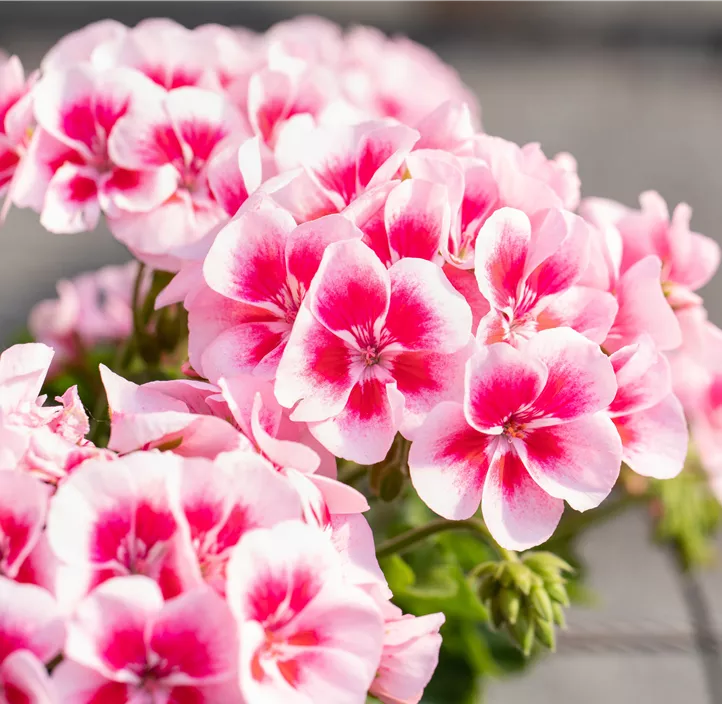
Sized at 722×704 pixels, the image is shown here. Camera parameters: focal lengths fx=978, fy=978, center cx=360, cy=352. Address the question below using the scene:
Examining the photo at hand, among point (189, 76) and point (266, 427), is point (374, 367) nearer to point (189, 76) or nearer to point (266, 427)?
point (266, 427)

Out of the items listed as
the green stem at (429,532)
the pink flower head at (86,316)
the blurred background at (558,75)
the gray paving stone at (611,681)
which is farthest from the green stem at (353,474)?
the blurred background at (558,75)

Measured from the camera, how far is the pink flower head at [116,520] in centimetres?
37

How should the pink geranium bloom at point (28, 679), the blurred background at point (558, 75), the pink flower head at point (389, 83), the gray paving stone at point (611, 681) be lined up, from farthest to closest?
the blurred background at point (558, 75) → the gray paving stone at point (611, 681) → the pink flower head at point (389, 83) → the pink geranium bloom at point (28, 679)

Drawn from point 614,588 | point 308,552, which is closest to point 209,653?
point 308,552

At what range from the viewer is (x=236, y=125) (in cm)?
62

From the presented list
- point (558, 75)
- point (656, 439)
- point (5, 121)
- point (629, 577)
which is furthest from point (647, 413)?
point (558, 75)

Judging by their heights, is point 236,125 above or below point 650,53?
above

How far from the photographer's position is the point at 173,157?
0.62 metres

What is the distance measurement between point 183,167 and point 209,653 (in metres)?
0.35

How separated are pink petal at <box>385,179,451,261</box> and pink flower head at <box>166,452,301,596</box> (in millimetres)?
146

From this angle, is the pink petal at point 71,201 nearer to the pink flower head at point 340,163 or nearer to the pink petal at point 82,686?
the pink flower head at point 340,163

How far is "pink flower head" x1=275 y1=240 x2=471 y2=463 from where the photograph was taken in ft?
1.48

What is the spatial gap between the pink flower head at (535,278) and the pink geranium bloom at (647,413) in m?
0.02

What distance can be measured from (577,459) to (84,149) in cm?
36
